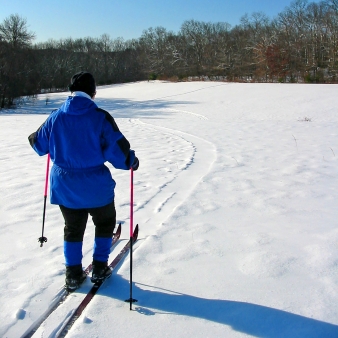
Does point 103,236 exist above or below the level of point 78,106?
below

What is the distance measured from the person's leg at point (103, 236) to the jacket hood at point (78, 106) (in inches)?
27.6

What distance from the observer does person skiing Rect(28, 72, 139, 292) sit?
103 inches

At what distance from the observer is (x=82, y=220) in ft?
9.19

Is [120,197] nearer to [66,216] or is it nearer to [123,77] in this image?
[66,216]

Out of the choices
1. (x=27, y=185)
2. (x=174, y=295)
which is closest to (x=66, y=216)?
(x=174, y=295)

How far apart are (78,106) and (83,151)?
1.01 ft

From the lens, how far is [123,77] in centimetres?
6675

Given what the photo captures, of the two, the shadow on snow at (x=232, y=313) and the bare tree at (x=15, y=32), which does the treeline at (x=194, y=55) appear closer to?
the bare tree at (x=15, y=32)

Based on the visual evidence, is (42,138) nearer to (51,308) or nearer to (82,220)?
(82,220)

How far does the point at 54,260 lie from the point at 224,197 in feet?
8.49

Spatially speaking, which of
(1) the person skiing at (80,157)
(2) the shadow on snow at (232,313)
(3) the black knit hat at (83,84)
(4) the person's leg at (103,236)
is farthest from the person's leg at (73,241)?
(3) the black knit hat at (83,84)

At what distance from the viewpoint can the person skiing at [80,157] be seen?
2.62m

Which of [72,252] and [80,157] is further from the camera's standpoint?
[72,252]

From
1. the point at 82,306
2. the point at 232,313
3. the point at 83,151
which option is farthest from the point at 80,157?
the point at 232,313
